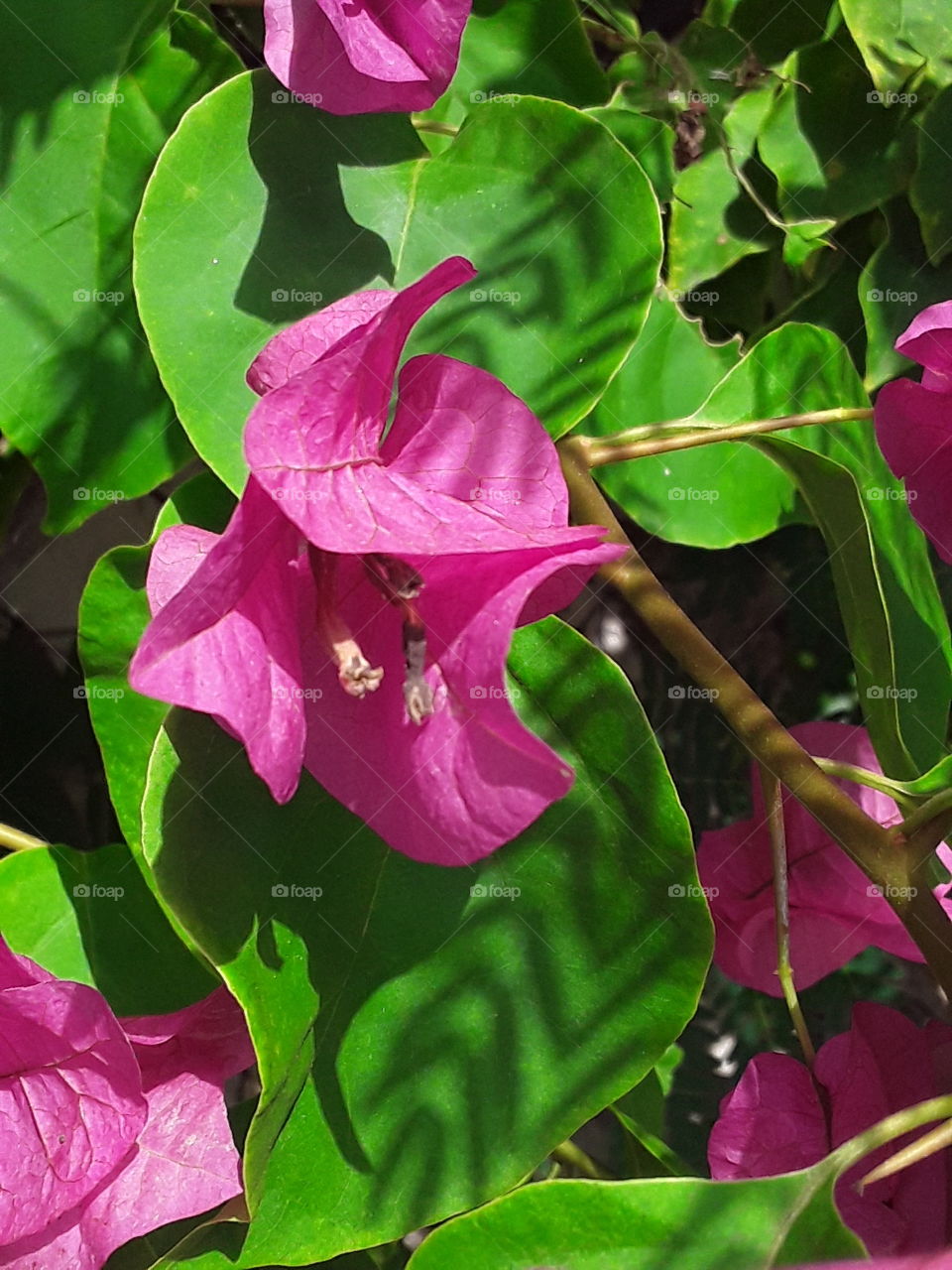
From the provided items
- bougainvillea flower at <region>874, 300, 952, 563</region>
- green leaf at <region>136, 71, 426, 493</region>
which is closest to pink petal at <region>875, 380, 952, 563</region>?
bougainvillea flower at <region>874, 300, 952, 563</region>

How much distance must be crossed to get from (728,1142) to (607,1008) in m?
0.13

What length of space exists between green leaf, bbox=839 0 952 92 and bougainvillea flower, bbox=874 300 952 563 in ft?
0.81

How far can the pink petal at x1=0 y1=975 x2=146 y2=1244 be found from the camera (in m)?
0.42

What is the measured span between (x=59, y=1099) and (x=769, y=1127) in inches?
11.4

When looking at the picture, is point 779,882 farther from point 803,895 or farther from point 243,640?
point 243,640

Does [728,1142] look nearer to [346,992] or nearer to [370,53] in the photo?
[346,992]

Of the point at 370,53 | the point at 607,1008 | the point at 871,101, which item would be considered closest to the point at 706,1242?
the point at 607,1008

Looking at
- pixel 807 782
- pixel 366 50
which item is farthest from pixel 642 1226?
pixel 366 50

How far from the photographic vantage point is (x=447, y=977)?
0.44 meters

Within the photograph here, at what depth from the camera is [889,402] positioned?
0.50 metres

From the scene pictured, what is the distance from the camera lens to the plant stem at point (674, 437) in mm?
504

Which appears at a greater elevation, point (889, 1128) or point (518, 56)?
point (518, 56)

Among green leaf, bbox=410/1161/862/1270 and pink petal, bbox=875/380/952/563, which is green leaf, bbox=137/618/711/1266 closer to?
green leaf, bbox=410/1161/862/1270

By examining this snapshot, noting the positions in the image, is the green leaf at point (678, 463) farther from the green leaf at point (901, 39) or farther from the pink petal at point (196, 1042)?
the pink petal at point (196, 1042)
